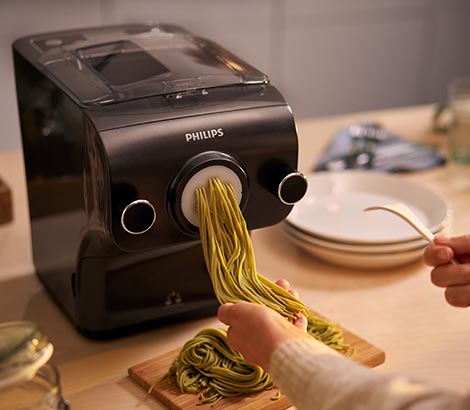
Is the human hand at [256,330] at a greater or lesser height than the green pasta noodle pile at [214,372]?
greater

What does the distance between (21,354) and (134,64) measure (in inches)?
18.0

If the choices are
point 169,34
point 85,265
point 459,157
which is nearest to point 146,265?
point 85,265

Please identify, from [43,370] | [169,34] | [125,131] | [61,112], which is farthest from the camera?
[169,34]

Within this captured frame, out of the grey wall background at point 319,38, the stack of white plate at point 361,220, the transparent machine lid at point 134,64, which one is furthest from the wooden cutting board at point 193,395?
the grey wall background at point 319,38

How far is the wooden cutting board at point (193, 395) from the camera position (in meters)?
0.97

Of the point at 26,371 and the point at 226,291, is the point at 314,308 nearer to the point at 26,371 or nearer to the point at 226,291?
the point at 226,291

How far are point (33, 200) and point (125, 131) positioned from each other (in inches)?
13.9

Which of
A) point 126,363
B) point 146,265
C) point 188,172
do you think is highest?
point 188,172

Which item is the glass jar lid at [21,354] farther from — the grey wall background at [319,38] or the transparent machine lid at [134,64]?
the grey wall background at [319,38]

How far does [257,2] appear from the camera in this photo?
326 cm

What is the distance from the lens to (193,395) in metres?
0.99

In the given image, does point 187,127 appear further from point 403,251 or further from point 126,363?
point 403,251

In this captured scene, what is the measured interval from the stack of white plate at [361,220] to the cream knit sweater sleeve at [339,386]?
1.50 ft

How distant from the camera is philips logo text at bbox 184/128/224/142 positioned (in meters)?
0.97
